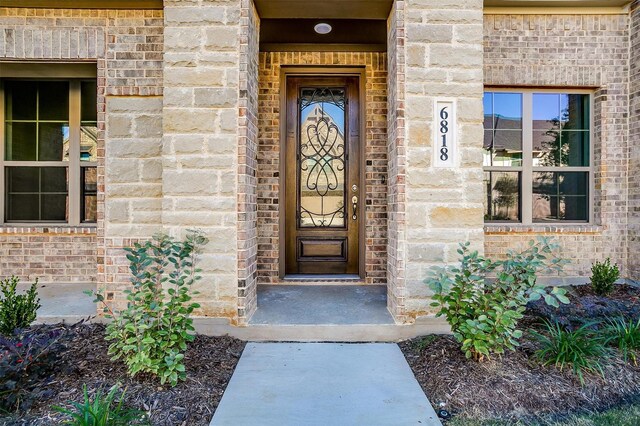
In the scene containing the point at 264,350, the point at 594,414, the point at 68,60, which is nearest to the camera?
the point at 594,414

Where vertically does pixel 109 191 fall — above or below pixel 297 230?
above

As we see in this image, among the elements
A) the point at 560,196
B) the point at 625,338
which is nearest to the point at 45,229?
the point at 625,338

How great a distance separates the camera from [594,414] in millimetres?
2361

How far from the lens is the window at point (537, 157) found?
4934 mm

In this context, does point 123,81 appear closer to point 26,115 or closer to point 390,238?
point 26,115

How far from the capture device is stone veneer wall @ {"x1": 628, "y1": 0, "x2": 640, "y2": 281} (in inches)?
182

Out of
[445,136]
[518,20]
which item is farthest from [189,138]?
[518,20]

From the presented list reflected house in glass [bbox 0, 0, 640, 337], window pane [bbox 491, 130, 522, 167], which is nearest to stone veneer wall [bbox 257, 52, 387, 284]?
reflected house in glass [bbox 0, 0, 640, 337]

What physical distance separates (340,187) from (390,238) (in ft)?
4.72

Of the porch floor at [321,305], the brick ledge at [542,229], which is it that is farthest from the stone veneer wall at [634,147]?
the porch floor at [321,305]

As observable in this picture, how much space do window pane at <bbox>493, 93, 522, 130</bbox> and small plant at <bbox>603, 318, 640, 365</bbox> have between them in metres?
2.71

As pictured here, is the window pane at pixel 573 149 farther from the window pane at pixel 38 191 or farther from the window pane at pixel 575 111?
the window pane at pixel 38 191

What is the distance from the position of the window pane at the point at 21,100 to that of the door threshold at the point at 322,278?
4032mm

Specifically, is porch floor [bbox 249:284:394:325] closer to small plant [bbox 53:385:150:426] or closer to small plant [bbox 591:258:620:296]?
small plant [bbox 53:385:150:426]
